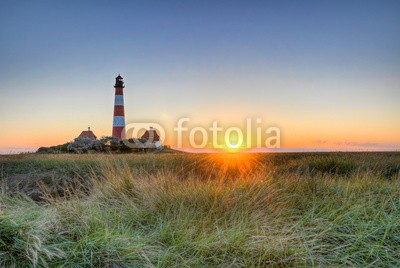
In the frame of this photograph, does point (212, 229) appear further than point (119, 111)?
No

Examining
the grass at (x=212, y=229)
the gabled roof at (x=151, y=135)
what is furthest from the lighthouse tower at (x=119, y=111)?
the grass at (x=212, y=229)

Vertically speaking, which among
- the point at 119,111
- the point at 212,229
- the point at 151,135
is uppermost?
the point at 119,111

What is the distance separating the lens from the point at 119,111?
29016 mm

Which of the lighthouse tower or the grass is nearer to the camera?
the grass

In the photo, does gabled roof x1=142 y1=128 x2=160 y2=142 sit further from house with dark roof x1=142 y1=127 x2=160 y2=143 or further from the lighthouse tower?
the lighthouse tower

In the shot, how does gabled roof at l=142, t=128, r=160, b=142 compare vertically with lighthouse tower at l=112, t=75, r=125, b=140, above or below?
below

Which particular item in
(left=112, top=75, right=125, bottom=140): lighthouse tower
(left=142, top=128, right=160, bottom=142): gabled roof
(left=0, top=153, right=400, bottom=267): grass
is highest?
(left=112, top=75, right=125, bottom=140): lighthouse tower

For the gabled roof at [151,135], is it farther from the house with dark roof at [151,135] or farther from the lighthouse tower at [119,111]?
the lighthouse tower at [119,111]

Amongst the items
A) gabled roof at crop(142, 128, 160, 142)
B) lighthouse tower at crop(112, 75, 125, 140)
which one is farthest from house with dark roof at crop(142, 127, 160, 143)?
lighthouse tower at crop(112, 75, 125, 140)

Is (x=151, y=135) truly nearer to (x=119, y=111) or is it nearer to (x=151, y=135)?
(x=151, y=135)

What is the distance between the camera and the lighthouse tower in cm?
2855

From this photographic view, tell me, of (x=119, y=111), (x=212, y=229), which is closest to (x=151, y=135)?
(x=119, y=111)

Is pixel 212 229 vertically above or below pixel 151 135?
below

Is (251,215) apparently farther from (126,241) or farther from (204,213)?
(126,241)
